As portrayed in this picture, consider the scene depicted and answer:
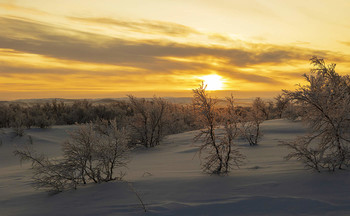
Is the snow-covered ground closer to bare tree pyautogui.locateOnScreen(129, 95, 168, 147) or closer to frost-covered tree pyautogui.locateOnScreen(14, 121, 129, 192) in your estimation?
frost-covered tree pyautogui.locateOnScreen(14, 121, 129, 192)

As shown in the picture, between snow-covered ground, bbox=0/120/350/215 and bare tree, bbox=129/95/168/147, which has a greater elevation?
bare tree, bbox=129/95/168/147

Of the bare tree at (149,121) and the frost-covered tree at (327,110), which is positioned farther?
the bare tree at (149,121)

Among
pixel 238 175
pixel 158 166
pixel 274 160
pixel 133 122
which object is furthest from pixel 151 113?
pixel 238 175

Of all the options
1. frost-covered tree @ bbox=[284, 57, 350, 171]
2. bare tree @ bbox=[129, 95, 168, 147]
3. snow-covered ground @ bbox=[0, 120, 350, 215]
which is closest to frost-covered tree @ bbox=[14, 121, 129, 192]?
snow-covered ground @ bbox=[0, 120, 350, 215]

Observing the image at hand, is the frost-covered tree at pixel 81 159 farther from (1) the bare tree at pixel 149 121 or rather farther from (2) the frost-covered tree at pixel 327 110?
(1) the bare tree at pixel 149 121

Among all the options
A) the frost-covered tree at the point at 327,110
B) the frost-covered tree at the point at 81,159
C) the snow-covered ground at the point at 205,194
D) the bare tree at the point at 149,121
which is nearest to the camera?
the snow-covered ground at the point at 205,194

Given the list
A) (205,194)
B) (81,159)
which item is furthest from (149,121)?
(205,194)

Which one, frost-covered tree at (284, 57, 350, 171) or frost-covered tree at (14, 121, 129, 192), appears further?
frost-covered tree at (14, 121, 129, 192)

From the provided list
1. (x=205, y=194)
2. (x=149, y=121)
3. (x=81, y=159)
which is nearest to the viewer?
(x=205, y=194)

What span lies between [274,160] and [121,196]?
12.9 feet

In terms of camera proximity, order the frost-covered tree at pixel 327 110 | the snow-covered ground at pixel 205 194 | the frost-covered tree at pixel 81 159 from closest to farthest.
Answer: the snow-covered ground at pixel 205 194 < the frost-covered tree at pixel 327 110 < the frost-covered tree at pixel 81 159

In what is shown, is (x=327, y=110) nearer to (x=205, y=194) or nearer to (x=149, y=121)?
(x=205, y=194)

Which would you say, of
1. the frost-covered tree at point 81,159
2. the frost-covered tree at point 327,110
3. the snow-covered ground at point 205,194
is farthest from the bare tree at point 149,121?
the frost-covered tree at point 327,110

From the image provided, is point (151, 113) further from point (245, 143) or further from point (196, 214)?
point (196, 214)
